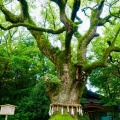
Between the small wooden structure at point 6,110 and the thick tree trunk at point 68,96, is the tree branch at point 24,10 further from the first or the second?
the small wooden structure at point 6,110

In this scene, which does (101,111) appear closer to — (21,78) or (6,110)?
(21,78)

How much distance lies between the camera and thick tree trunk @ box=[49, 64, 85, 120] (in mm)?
7837

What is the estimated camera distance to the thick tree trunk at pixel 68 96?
25.7ft

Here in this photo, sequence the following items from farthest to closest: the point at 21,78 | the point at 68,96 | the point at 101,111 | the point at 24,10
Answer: the point at 101,111 < the point at 21,78 < the point at 24,10 < the point at 68,96

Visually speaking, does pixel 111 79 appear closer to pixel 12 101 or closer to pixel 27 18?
pixel 12 101

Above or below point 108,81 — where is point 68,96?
below

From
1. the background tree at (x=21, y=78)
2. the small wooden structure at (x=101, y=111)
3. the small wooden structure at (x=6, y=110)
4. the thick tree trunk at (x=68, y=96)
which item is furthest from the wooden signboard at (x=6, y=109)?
the small wooden structure at (x=101, y=111)

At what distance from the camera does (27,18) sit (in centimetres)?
895

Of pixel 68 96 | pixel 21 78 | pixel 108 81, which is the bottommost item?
pixel 68 96

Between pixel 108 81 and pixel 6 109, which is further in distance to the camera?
pixel 108 81

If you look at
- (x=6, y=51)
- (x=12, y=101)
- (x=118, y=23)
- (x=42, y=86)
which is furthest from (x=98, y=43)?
(x=12, y=101)

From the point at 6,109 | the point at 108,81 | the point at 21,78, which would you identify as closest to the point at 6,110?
the point at 6,109

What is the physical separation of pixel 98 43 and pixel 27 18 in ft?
23.1

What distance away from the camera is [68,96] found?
26.5 ft
